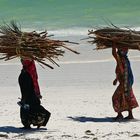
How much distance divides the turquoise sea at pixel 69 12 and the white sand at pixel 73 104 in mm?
35561

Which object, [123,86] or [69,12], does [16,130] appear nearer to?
[123,86]

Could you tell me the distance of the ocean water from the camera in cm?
6328

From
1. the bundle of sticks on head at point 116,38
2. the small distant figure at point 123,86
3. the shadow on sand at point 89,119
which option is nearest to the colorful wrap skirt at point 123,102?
the small distant figure at point 123,86

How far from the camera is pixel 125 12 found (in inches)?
3031

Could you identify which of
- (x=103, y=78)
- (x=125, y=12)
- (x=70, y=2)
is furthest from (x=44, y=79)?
(x=70, y=2)

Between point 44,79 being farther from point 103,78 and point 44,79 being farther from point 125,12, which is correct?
point 125,12

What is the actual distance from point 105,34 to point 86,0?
77.0 m

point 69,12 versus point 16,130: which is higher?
point 69,12

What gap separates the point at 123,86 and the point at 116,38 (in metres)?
0.99

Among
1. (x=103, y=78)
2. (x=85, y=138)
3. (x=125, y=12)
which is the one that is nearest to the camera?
(x=85, y=138)

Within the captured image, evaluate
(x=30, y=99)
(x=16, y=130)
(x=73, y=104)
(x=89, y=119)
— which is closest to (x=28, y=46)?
(x=30, y=99)

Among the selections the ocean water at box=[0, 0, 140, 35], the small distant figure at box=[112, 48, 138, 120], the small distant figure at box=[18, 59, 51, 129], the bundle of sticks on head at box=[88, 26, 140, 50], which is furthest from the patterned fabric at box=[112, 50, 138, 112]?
the ocean water at box=[0, 0, 140, 35]

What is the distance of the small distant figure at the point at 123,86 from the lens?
1245cm

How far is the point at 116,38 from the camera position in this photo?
1226 cm
